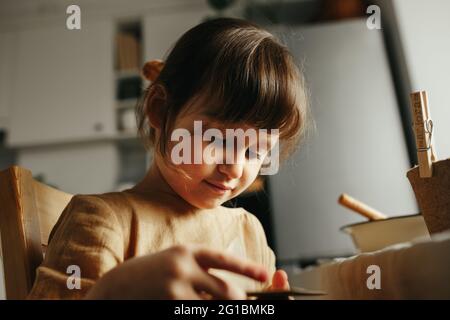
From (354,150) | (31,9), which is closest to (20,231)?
(354,150)

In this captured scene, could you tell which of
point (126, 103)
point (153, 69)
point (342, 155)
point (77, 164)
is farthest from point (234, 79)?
point (77, 164)

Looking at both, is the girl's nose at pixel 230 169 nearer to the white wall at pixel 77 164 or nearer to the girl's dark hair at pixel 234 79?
the girl's dark hair at pixel 234 79

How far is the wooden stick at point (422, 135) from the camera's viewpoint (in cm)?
41

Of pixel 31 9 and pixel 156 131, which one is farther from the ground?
pixel 31 9

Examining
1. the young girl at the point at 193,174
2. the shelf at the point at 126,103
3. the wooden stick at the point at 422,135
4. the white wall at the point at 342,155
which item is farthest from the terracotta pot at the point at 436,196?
the shelf at the point at 126,103

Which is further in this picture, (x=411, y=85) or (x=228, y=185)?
(x=411, y=85)

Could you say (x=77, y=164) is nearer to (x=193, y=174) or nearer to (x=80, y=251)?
(x=193, y=174)

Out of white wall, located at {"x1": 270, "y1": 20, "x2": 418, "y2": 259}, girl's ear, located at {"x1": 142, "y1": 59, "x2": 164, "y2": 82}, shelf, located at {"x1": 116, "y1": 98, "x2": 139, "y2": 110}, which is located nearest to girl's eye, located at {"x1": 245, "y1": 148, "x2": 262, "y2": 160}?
girl's ear, located at {"x1": 142, "y1": 59, "x2": 164, "y2": 82}

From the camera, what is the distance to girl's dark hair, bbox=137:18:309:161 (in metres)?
Answer: 0.51

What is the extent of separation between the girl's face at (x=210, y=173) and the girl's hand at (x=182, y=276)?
0.25m

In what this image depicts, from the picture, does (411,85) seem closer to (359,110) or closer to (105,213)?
(359,110)
